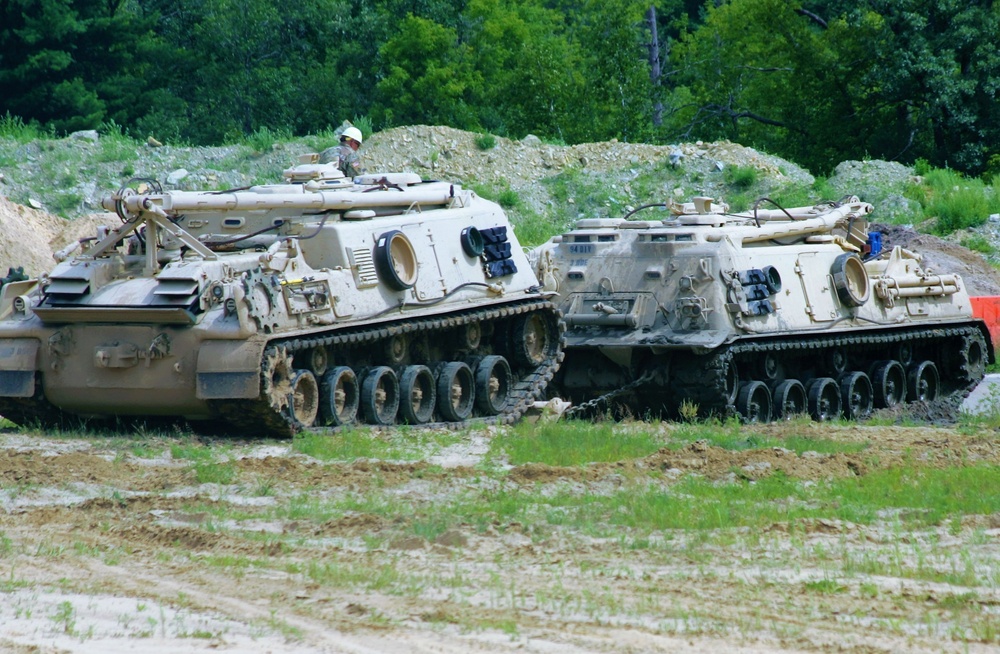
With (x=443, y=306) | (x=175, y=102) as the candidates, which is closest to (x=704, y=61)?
(x=175, y=102)

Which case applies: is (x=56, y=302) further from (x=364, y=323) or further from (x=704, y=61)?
(x=704, y=61)

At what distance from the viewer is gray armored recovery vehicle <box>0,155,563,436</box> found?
13.4 metres

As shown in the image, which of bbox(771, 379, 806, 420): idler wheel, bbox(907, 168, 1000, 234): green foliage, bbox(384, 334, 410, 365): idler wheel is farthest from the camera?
bbox(907, 168, 1000, 234): green foliage

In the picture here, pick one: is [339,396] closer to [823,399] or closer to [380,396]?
[380,396]

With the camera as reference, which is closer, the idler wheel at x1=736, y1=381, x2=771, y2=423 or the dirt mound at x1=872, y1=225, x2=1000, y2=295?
the idler wheel at x1=736, y1=381, x2=771, y2=423

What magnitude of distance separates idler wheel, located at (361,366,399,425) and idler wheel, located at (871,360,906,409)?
283 inches

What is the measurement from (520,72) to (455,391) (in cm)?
2807

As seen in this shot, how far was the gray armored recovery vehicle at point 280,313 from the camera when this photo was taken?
13352 mm

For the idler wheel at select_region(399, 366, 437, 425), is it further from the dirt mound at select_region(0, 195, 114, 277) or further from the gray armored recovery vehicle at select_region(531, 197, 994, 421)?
the dirt mound at select_region(0, 195, 114, 277)

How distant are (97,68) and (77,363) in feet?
101

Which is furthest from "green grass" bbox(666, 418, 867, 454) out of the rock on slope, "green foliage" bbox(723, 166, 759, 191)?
the rock on slope

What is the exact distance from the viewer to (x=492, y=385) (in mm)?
16609

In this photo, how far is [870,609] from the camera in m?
7.67

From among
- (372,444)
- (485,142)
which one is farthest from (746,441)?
(485,142)
